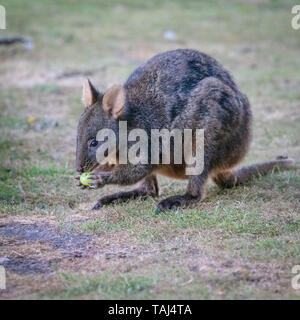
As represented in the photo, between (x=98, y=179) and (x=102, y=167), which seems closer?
(x=98, y=179)

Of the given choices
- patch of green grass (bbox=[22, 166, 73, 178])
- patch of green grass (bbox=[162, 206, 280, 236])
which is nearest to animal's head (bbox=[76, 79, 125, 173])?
patch of green grass (bbox=[162, 206, 280, 236])

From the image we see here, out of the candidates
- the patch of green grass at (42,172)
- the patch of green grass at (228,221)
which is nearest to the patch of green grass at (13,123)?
the patch of green grass at (42,172)

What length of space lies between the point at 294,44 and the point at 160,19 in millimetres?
3467

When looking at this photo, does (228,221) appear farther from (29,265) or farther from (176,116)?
(29,265)

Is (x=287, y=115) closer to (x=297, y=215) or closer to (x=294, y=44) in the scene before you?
(x=297, y=215)

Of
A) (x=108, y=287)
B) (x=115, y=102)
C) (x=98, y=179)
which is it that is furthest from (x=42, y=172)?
(x=108, y=287)

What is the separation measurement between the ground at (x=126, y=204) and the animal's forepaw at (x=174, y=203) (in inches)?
5.7

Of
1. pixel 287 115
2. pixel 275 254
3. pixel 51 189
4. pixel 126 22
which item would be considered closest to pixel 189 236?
pixel 275 254

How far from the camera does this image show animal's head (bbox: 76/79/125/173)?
6.08 meters

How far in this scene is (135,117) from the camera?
6438 mm

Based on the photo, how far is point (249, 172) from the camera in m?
6.89

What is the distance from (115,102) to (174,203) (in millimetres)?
1119

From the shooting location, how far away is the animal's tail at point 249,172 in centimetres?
672

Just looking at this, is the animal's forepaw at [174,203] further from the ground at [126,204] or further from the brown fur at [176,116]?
the ground at [126,204]
